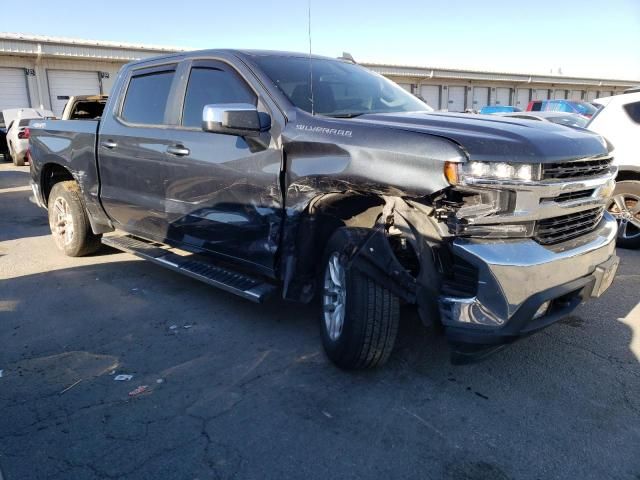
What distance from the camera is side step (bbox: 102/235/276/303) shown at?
143 inches

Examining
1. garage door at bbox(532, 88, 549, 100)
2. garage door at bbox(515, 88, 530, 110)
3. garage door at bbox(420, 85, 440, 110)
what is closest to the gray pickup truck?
garage door at bbox(420, 85, 440, 110)

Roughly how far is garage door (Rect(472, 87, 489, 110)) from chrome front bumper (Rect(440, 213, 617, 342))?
40.9m

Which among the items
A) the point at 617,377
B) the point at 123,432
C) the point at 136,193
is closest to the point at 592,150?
the point at 617,377

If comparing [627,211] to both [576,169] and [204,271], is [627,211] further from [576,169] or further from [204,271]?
[204,271]

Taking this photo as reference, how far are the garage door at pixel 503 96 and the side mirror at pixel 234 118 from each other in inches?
1681

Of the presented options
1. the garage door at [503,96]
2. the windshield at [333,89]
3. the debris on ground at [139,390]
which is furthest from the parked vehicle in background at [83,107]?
the garage door at [503,96]

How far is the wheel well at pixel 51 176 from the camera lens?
600cm

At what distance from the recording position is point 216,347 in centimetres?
366

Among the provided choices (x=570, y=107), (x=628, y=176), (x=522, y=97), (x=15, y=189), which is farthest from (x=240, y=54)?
(x=522, y=97)

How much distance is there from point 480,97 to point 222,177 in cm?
4142

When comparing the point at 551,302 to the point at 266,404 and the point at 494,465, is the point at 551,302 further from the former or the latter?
the point at 266,404

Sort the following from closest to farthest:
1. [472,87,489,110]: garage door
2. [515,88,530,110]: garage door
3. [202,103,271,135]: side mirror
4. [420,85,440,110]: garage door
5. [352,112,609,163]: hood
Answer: [352,112,609,163]: hood
[202,103,271,135]: side mirror
[420,85,440,110]: garage door
[472,87,489,110]: garage door
[515,88,530,110]: garage door

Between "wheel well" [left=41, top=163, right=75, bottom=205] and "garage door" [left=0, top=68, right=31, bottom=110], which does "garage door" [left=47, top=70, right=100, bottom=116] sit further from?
"wheel well" [left=41, top=163, right=75, bottom=205]

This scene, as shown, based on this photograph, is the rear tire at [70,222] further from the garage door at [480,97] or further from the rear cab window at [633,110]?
the garage door at [480,97]
